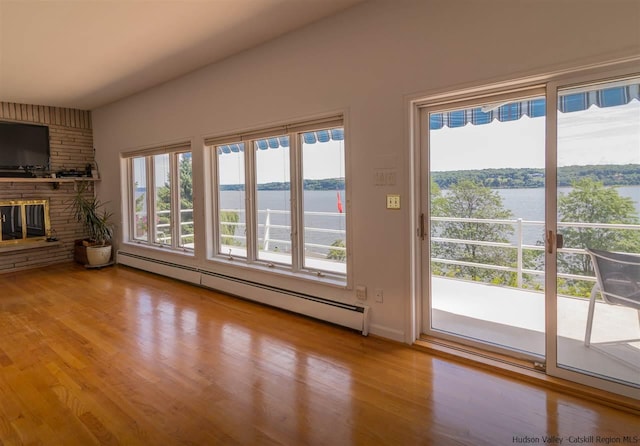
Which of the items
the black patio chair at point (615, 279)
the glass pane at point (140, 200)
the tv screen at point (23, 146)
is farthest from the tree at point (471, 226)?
the tv screen at point (23, 146)

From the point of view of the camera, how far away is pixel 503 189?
9.57 feet

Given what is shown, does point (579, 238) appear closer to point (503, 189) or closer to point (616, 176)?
point (616, 176)

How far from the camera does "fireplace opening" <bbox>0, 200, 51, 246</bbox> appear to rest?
6.14 m

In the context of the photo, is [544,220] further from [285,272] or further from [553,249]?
[285,272]

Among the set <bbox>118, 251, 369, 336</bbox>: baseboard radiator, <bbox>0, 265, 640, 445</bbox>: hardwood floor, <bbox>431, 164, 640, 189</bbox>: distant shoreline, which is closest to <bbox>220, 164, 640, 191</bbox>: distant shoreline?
<bbox>431, 164, 640, 189</bbox>: distant shoreline

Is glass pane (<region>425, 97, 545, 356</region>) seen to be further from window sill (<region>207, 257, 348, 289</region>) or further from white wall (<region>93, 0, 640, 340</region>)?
window sill (<region>207, 257, 348, 289</region>)

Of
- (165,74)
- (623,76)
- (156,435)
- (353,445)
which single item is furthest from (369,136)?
(165,74)

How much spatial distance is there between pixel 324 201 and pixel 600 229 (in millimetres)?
2275

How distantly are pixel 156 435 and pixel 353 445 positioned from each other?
1.05 m

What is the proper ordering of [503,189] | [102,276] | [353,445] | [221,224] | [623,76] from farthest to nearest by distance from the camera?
[102,276], [221,224], [503,189], [623,76], [353,445]

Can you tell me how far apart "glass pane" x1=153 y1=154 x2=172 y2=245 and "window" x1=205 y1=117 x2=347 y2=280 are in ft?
4.18

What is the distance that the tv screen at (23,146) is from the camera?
19.9ft

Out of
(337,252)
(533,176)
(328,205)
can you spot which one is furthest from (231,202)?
(533,176)

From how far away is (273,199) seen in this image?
166 inches
